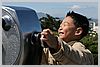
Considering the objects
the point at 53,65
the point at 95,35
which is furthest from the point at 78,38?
the point at 53,65

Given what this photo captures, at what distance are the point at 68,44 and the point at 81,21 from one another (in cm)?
21

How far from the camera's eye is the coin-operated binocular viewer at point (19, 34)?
2.30 meters

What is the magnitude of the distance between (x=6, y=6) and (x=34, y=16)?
24cm

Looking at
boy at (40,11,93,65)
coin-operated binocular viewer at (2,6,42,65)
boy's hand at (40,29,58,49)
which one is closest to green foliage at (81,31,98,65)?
boy at (40,11,93,65)

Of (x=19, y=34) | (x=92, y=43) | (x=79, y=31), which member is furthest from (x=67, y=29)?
(x=19, y=34)

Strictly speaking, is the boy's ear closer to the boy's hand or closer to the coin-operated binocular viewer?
the boy's hand

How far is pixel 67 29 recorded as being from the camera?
2.32m

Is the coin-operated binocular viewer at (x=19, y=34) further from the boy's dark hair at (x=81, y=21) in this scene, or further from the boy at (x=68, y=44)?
the boy's dark hair at (x=81, y=21)

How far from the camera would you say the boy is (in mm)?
2277

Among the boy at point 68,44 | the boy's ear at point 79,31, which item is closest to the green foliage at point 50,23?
the boy at point 68,44

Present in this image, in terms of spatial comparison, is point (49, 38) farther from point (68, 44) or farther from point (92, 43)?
point (92, 43)

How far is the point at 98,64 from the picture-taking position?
228 centimetres

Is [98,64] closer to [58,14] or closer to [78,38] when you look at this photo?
[78,38]

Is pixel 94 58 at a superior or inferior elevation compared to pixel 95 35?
inferior
